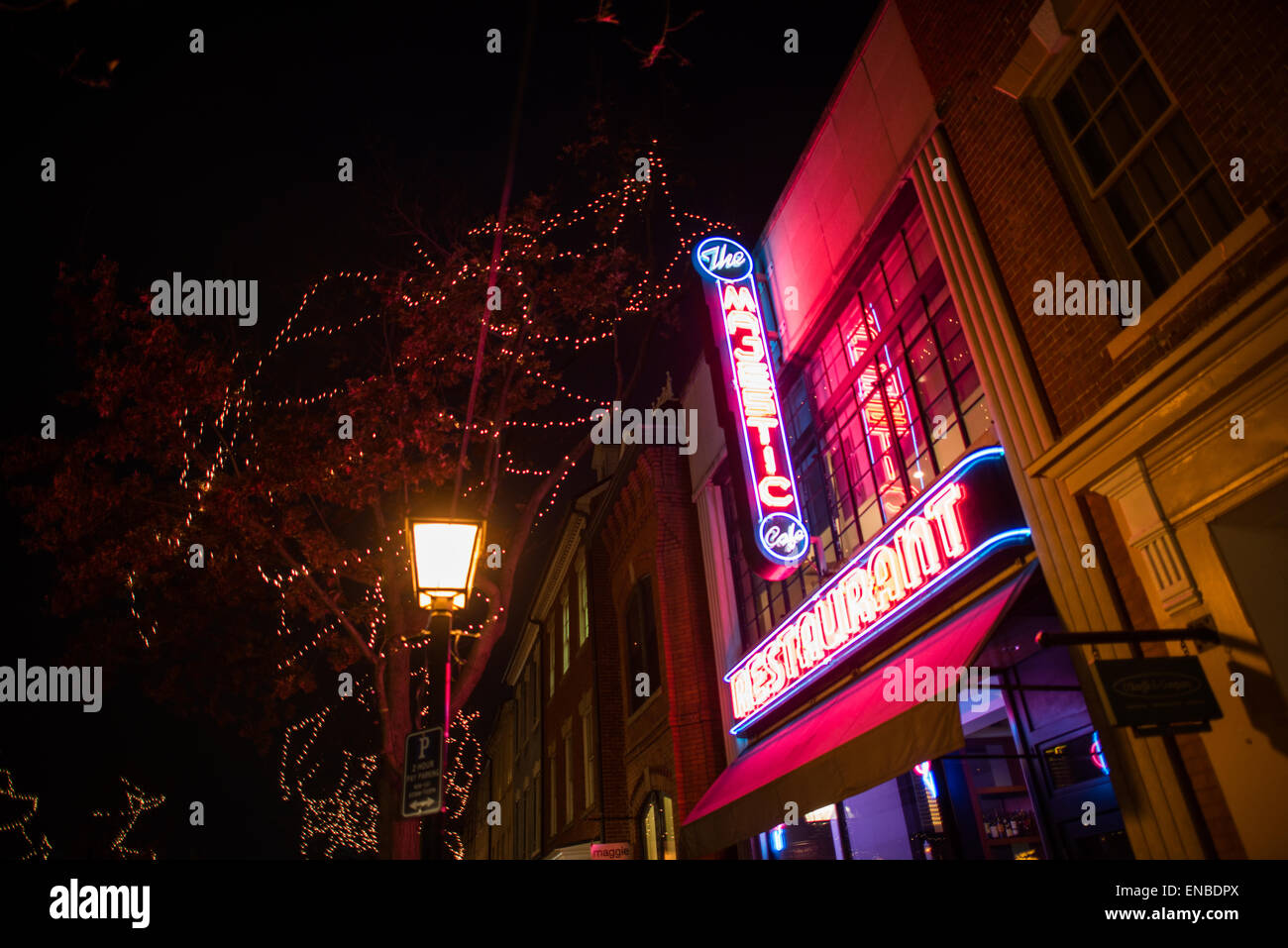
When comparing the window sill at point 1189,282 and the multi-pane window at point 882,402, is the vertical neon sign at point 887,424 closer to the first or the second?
the multi-pane window at point 882,402

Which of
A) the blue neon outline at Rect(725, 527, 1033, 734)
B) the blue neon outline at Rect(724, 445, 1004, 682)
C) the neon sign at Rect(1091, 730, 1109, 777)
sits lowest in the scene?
the neon sign at Rect(1091, 730, 1109, 777)

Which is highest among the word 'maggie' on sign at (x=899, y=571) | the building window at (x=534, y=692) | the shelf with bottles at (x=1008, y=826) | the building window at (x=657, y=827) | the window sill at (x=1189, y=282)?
the building window at (x=534, y=692)

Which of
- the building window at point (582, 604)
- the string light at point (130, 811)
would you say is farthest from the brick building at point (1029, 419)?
the string light at point (130, 811)

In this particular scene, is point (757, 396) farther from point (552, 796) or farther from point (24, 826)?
point (24, 826)

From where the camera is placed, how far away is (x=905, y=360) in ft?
28.0

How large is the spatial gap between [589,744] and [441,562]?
11.9m

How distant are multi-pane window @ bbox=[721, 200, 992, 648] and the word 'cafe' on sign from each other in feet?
2.03

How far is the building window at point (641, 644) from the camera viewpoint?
1455 centimetres

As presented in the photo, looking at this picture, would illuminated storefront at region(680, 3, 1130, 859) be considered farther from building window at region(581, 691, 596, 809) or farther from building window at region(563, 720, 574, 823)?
building window at region(563, 720, 574, 823)

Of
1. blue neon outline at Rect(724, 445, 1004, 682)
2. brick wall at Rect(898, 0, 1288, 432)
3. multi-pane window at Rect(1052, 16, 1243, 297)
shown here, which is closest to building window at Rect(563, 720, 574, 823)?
blue neon outline at Rect(724, 445, 1004, 682)

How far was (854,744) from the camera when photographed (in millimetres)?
6641

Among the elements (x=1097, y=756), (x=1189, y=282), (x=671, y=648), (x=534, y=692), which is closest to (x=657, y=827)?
(x=671, y=648)

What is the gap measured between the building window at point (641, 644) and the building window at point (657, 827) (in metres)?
1.77

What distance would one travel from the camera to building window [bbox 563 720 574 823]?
1986cm
